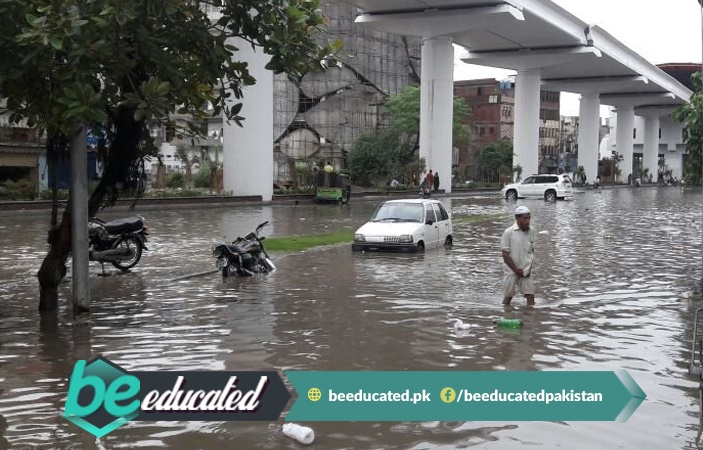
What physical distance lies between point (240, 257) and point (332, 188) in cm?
2741

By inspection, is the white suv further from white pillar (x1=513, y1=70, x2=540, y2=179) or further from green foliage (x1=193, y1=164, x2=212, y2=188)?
green foliage (x1=193, y1=164, x2=212, y2=188)

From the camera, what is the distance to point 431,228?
1942cm

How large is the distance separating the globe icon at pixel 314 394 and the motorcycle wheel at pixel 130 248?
9.79m

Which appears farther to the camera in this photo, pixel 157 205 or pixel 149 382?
pixel 157 205

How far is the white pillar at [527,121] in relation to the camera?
66688 millimetres

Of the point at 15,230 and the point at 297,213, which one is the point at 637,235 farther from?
the point at 15,230

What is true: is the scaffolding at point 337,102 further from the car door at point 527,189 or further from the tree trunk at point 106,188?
the tree trunk at point 106,188

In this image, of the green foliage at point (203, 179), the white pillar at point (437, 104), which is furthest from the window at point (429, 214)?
the white pillar at point (437, 104)

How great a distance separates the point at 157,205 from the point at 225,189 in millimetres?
7372

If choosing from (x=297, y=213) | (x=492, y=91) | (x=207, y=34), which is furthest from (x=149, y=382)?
(x=492, y=91)

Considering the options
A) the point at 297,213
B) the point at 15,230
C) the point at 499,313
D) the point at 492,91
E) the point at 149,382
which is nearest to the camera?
the point at 149,382

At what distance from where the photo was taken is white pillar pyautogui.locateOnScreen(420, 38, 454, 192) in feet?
179

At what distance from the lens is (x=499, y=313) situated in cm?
1095

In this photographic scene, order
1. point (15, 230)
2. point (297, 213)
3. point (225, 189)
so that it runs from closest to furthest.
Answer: point (15, 230) → point (297, 213) → point (225, 189)
